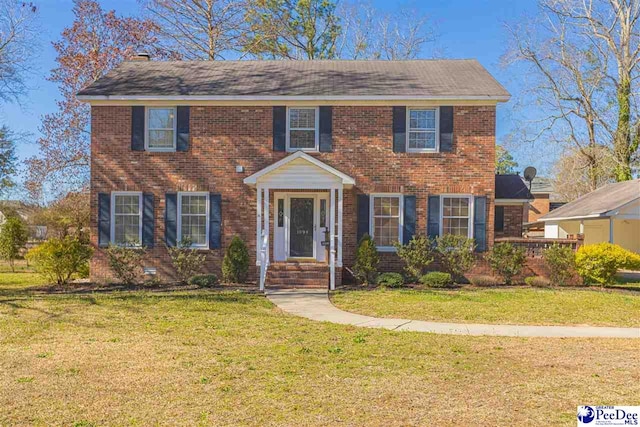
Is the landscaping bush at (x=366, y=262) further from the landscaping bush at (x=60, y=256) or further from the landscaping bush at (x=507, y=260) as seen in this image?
the landscaping bush at (x=60, y=256)

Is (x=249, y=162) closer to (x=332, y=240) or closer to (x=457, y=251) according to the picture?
(x=332, y=240)

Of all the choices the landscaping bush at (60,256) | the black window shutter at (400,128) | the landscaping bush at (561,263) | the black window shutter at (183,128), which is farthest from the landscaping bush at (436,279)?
the landscaping bush at (60,256)

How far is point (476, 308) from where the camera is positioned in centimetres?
1048

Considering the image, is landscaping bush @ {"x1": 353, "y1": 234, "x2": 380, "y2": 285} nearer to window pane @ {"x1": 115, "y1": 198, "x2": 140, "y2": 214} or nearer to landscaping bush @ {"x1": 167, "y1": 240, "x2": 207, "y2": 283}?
landscaping bush @ {"x1": 167, "y1": 240, "x2": 207, "y2": 283}

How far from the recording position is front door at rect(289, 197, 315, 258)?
14.8m

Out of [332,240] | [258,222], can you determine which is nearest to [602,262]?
[332,240]

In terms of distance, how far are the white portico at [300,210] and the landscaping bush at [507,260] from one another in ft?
14.5

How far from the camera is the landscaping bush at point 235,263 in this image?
1384 centimetres

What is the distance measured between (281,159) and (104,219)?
5530mm

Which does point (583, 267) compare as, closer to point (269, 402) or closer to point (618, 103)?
point (269, 402)

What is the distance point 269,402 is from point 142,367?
6.65 ft

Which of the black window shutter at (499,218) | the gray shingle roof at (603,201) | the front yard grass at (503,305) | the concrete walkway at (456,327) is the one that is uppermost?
the gray shingle roof at (603,201)

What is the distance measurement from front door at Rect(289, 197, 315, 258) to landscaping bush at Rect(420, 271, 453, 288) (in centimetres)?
335

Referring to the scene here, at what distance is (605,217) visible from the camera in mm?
17891
